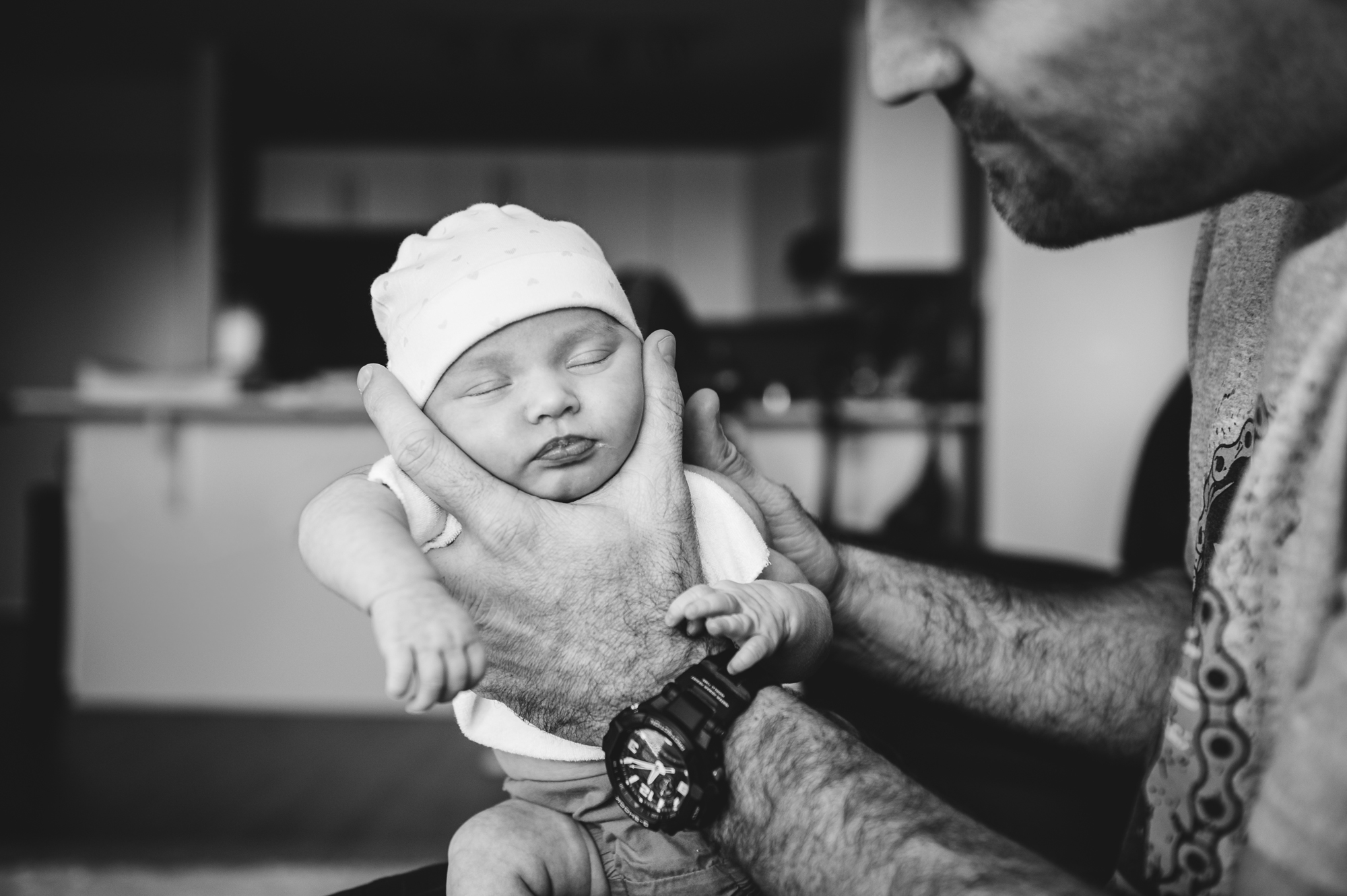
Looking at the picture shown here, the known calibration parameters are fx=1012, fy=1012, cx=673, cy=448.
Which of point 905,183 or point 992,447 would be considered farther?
point 905,183

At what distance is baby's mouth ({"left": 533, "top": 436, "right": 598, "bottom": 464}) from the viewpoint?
935 millimetres

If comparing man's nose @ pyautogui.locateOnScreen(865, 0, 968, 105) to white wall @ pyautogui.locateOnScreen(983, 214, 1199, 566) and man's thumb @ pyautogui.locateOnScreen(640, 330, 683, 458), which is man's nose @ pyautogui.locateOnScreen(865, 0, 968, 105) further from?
white wall @ pyautogui.locateOnScreen(983, 214, 1199, 566)

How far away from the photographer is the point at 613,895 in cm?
91

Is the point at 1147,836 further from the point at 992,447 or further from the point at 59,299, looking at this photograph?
the point at 59,299

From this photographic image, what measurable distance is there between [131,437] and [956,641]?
3.53 m

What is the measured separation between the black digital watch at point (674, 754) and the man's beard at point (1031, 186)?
444 millimetres

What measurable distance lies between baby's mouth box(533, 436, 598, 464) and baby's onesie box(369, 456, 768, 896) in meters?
0.10

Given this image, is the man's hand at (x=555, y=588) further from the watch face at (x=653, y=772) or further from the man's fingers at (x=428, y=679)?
the man's fingers at (x=428, y=679)

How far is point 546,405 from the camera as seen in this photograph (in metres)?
0.92

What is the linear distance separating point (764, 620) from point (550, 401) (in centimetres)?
27

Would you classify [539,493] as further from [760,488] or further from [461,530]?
[760,488]

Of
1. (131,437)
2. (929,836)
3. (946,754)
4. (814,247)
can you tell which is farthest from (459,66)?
(929,836)

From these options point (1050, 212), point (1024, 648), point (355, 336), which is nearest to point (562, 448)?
point (1050, 212)

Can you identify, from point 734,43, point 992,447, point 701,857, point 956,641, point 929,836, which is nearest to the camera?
point 929,836
